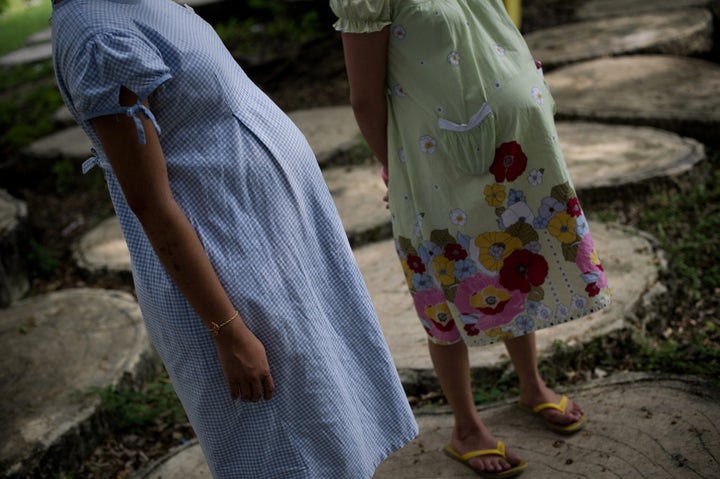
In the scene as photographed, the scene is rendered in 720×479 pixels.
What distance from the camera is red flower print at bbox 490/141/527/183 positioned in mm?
1954

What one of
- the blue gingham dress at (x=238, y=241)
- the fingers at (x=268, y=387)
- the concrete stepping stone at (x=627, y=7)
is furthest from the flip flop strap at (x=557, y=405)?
the concrete stepping stone at (x=627, y=7)

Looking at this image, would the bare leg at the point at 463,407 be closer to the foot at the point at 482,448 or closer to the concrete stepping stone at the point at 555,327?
the foot at the point at 482,448

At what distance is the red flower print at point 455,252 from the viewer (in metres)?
2.04

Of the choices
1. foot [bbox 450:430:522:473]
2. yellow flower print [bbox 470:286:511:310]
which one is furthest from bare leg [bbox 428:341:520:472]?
yellow flower print [bbox 470:286:511:310]

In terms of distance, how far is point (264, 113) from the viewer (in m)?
1.59

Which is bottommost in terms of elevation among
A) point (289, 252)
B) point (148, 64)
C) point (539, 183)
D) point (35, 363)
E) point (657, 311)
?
point (657, 311)

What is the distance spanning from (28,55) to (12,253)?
6.36 meters

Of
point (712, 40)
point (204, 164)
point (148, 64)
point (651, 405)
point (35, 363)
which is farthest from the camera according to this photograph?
point (712, 40)

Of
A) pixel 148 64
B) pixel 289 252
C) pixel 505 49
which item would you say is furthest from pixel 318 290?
pixel 505 49

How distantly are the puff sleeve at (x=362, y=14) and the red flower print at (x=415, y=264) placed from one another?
566 millimetres

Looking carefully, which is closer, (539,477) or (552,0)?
(539,477)

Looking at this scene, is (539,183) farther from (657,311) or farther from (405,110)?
(657,311)

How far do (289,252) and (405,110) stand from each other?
58 cm

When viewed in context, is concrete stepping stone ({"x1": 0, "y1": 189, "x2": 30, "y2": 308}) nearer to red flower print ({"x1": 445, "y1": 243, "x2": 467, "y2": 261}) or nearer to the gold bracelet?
red flower print ({"x1": 445, "y1": 243, "x2": 467, "y2": 261})
